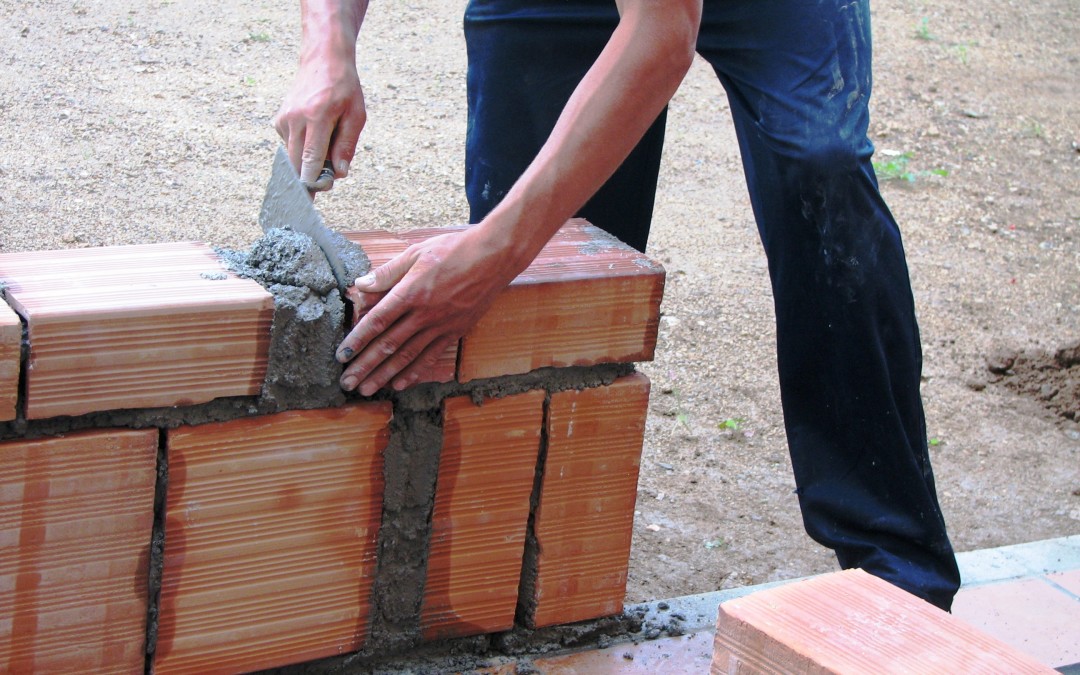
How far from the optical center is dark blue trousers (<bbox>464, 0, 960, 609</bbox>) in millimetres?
2529

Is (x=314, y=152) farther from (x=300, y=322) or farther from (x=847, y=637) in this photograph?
(x=847, y=637)

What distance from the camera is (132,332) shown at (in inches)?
78.2

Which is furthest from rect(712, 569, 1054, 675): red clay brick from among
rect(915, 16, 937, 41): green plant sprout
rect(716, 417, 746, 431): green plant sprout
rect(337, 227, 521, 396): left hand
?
rect(915, 16, 937, 41): green plant sprout

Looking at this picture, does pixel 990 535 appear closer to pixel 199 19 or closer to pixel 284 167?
pixel 284 167

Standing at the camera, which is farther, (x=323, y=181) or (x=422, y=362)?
(x=323, y=181)

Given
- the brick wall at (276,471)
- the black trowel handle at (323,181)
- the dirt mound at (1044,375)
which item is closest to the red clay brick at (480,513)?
the brick wall at (276,471)

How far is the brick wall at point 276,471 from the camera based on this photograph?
79.4 inches

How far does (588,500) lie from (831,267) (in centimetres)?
75

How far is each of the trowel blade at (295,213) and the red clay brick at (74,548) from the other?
48 cm

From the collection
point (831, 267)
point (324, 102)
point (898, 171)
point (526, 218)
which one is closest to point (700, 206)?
point (898, 171)

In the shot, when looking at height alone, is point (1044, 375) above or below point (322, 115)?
below

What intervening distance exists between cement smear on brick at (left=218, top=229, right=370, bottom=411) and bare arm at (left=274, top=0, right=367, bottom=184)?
1.10ft

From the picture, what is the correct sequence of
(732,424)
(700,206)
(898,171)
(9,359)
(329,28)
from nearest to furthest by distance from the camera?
(9,359) < (329,28) < (732,424) < (700,206) < (898,171)

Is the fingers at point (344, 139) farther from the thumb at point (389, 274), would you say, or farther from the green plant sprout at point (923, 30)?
the green plant sprout at point (923, 30)
